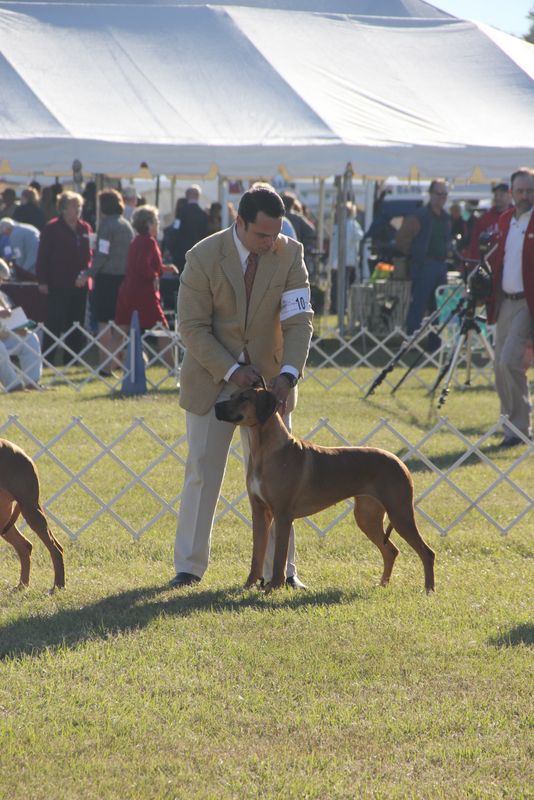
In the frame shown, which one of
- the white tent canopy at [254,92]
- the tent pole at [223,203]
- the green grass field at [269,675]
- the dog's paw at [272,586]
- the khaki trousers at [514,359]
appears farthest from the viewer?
the tent pole at [223,203]

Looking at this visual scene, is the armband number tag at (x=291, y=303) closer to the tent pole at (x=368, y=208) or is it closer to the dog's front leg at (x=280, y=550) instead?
the dog's front leg at (x=280, y=550)

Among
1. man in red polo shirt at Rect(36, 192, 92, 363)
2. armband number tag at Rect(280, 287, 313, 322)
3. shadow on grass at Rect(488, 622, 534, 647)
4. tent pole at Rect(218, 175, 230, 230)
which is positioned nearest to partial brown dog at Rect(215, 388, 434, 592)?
armband number tag at Rect(280, 287, 313, 322)

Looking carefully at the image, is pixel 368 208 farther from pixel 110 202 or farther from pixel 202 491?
pixel 202 491

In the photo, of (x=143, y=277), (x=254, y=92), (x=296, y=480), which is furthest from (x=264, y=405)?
(x=254, y=92)

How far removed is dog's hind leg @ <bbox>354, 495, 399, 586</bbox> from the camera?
5.86 meters

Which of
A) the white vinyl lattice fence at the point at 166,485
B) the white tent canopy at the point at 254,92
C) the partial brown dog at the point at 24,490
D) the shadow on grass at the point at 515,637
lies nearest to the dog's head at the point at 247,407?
the partial brown dog at the point at 24,490

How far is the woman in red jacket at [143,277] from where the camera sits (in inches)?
485

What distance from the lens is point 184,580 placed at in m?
5.82

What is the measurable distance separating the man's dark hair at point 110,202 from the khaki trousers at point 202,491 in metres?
8.00

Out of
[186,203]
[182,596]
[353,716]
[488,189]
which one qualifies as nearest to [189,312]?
[182,596]

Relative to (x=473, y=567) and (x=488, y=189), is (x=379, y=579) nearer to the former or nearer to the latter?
(x=473, y=567)

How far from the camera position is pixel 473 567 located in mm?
6320

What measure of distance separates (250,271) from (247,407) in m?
0.64

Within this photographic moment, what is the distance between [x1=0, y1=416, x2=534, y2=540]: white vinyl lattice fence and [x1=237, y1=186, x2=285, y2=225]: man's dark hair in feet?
6.61
